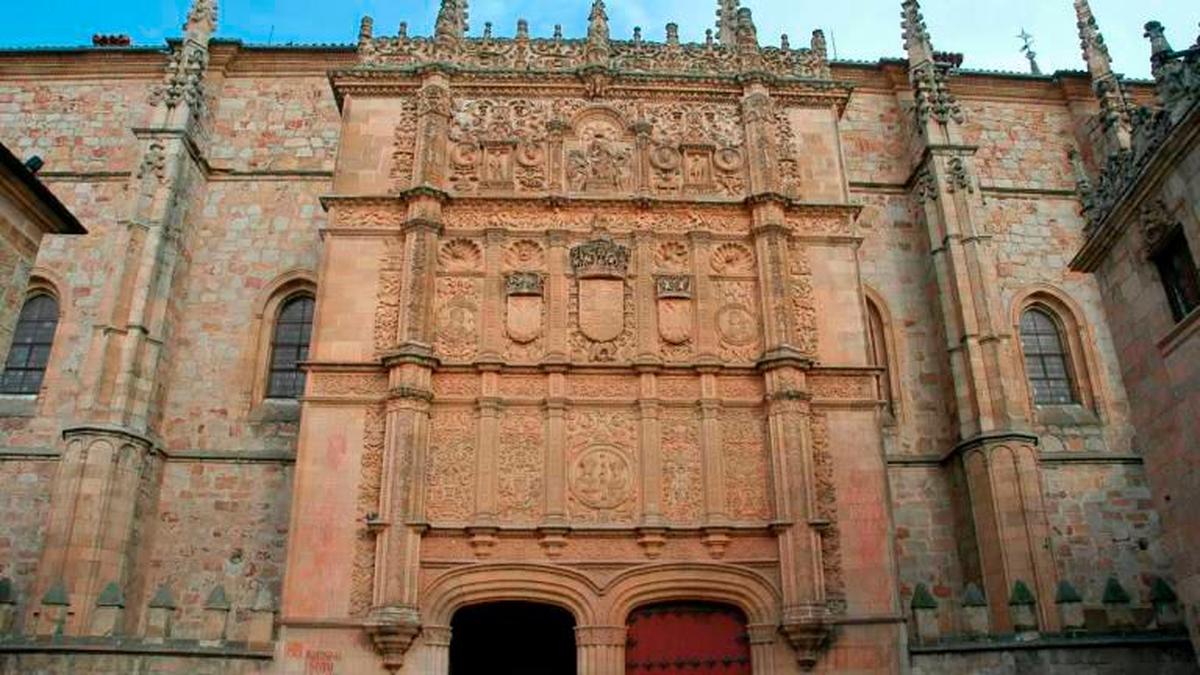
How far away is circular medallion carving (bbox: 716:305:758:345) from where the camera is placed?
1443 cm

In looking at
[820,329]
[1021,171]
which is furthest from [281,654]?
[1021,171]

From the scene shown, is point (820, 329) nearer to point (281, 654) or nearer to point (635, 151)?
point (635, 151)

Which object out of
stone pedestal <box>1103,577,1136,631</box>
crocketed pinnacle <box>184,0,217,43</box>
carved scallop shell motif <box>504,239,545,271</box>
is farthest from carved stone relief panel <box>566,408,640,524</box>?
crocketed pinnacle <box>184,0,217,43</box>

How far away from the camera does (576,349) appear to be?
1420 centimetres

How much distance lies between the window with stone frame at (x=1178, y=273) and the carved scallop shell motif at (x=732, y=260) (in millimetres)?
5850

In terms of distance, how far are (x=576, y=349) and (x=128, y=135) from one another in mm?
12816

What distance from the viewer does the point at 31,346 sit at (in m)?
18.6

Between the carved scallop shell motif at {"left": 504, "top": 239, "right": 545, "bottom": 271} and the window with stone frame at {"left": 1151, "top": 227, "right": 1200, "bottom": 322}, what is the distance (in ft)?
27.6

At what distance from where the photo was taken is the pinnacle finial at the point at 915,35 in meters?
20.3

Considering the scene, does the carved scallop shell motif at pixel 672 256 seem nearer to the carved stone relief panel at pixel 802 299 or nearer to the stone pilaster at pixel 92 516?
the carved stone relief panel at pixel 802 299

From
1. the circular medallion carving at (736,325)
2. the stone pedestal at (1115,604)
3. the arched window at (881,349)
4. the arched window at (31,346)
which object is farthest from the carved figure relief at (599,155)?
the arched window at (31,346)

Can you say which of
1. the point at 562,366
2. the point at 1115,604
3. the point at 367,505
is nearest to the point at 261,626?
the point at 367,505

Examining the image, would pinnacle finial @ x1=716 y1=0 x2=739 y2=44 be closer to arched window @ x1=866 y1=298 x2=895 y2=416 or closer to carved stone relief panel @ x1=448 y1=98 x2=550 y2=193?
carved stone relief panel @ x1=448 y1=98 x2=550 y2=193

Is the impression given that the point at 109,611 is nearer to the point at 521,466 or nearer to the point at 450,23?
the point at 521,466
